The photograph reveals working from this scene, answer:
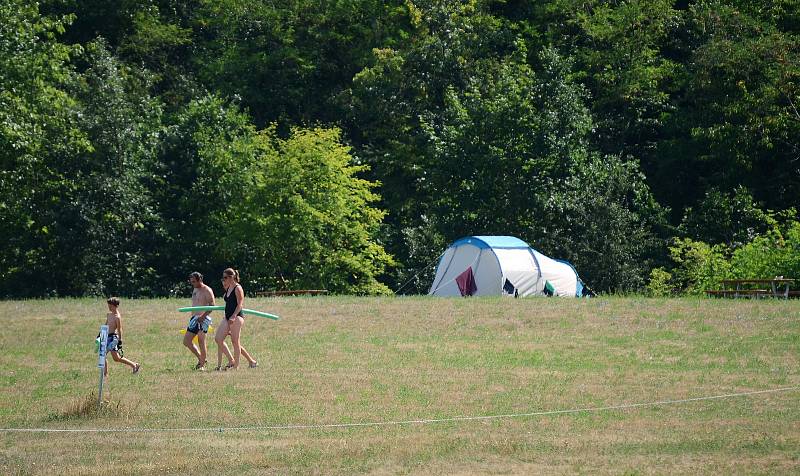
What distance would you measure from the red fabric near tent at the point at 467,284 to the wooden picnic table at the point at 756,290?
296 inches

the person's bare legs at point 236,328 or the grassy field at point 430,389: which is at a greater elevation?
the person's bare legs at point 236,328

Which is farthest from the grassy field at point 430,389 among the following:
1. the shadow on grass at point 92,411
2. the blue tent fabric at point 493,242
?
the blue tent fabric at point 493,242

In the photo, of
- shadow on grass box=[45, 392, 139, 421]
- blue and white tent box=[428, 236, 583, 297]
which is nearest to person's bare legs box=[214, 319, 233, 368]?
shadow on grass box=[45, 392, 139, 421]

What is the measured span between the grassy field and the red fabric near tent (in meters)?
6.61

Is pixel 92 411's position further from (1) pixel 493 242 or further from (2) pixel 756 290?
(1) pixel 493 242

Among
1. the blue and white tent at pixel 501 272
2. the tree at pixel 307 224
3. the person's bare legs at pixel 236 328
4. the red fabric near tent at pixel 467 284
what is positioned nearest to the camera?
the person's bare legs at pixel 236 328

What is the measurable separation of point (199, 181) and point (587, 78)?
1754 cm

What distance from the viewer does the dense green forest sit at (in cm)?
4484

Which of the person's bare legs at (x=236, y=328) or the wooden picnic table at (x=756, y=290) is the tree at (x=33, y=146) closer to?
the person's bare legs at (x=236, y=328)

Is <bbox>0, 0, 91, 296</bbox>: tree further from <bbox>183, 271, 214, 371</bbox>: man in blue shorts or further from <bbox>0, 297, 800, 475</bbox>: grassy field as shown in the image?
<bbox>183, 271, 214, 371</bbox>: man in blue shorts

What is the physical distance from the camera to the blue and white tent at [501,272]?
36.3 meters

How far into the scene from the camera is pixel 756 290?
32625 mm

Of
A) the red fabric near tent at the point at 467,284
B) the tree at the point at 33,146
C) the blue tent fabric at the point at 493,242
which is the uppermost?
the tree at the point at 33,146

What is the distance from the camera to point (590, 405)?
16750mm
